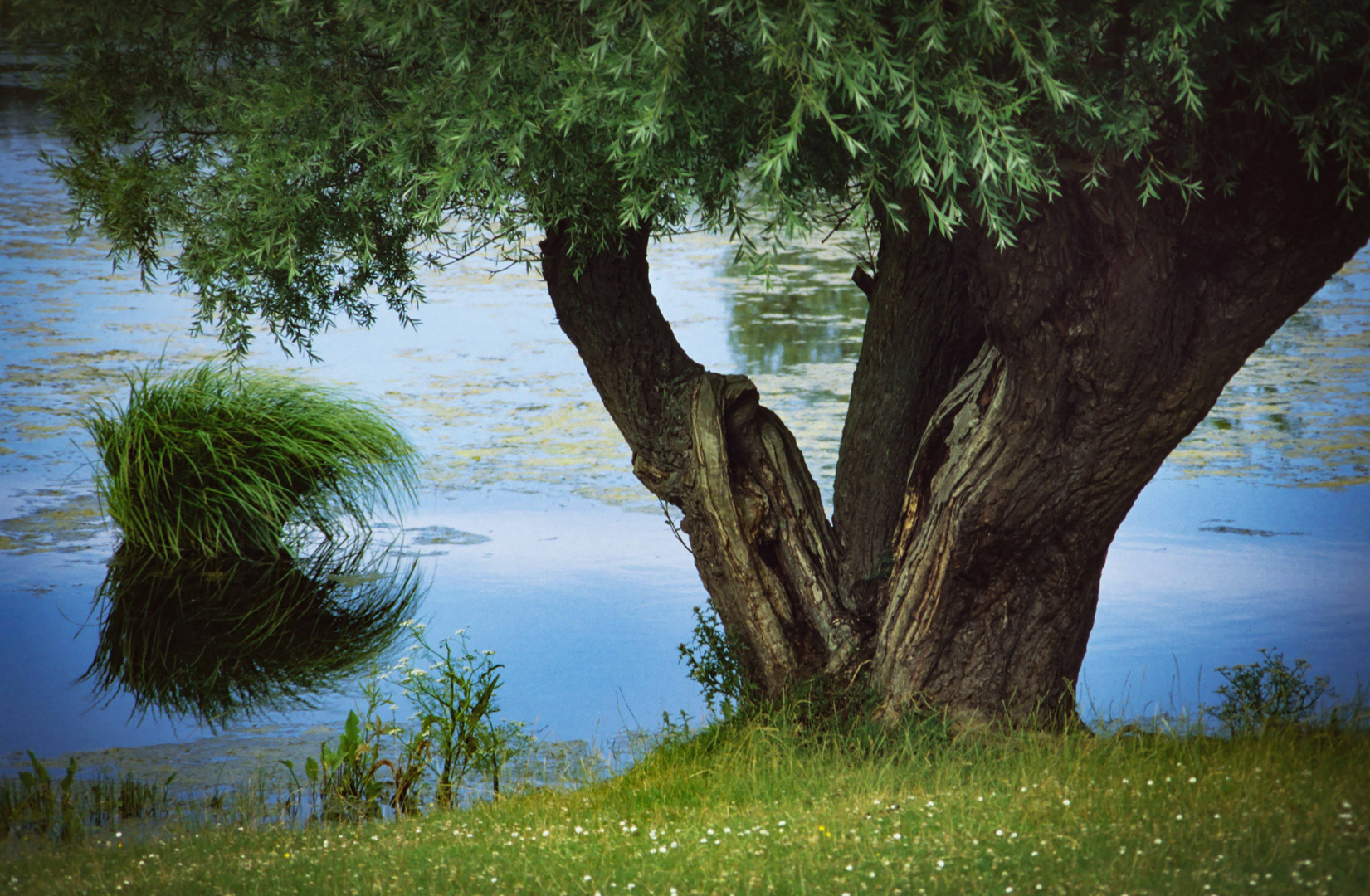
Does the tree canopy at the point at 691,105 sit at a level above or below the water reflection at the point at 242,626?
above

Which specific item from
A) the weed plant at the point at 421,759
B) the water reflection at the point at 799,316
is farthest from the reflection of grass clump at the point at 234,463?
the water reflection at the point at 799,316

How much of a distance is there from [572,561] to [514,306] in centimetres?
574

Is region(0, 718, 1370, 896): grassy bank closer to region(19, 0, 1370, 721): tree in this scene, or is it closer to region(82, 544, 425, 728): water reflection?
region(19, 0, 1370, 721): tree

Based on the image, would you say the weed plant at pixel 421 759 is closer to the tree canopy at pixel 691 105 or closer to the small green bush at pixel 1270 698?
the tree canopy at pixel 691 105

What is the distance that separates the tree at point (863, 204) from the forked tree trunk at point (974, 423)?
11 mm

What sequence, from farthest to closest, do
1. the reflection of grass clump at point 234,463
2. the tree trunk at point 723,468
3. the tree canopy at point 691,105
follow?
1. the reflection of grass clump at point 234,463
2. the tree trunk at point 723,468
3. the tree canopy at point 691,105

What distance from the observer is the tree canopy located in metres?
2.60

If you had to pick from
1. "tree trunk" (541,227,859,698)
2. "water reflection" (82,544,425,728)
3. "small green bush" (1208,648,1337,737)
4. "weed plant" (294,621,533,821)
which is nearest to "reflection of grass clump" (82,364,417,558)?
"water reflection" (82,544,425,728)

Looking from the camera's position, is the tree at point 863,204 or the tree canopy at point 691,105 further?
the tree at point 863,204

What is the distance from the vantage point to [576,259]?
445 cm

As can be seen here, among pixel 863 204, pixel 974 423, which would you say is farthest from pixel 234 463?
pixel 863 204

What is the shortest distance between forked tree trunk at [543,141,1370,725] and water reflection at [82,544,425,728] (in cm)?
306

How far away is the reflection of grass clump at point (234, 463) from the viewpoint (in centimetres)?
761

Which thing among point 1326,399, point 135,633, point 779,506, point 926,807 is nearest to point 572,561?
point 135,633
